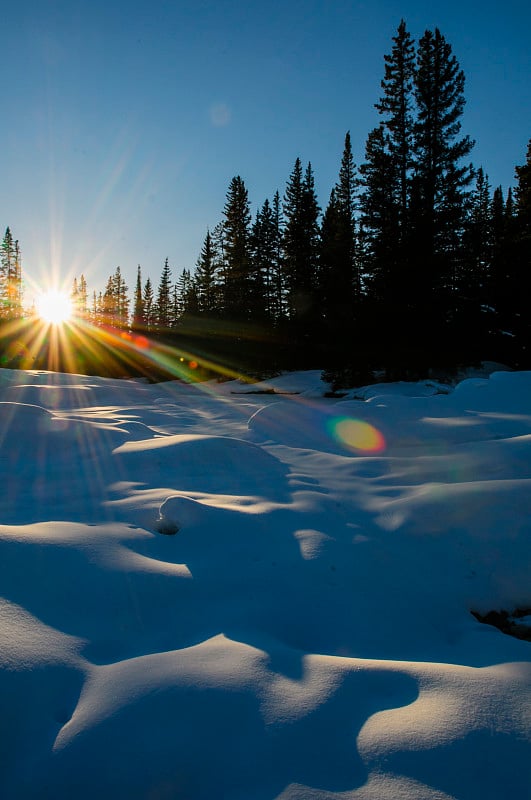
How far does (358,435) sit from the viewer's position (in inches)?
261

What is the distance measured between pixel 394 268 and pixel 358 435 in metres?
9.95

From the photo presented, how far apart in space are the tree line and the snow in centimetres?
1065

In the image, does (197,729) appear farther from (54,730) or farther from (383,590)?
(383,590)

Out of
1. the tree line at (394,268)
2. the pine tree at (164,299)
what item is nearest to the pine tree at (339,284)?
the tree line at (394,268)

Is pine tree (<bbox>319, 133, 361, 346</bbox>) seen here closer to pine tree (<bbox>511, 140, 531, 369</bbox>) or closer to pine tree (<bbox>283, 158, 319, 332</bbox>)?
pine tree (<bbox>283, 158, 319, 332</bbox>)

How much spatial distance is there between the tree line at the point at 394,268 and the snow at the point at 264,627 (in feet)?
35.0

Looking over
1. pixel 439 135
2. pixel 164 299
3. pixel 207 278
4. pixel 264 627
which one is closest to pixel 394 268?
pixel 439 135

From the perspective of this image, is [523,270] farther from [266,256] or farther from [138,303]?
[138,303]

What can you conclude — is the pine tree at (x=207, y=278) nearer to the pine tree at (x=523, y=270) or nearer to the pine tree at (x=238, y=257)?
the pine tree at (x=238, y=257)

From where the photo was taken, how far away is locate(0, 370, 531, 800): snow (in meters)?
1.37

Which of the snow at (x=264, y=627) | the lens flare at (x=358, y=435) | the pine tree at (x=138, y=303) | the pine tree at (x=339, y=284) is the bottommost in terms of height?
the snow at (x=264, y=627)

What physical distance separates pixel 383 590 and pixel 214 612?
1091mm

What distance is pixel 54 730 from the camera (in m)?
1.49

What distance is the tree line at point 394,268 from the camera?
14.8 metres
